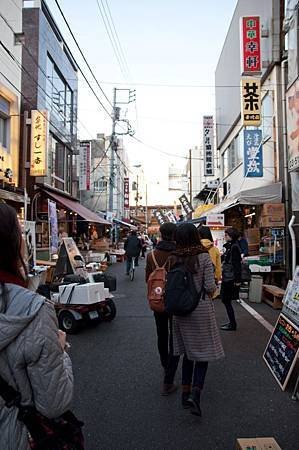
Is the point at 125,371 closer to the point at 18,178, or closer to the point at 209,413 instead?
the point at 209,413

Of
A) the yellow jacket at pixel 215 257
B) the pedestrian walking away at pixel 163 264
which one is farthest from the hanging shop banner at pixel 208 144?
the pedestrian walking away at pixel 163 264

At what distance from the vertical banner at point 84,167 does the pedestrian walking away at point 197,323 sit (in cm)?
1850

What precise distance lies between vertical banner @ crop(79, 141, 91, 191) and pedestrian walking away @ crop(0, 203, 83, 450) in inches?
801

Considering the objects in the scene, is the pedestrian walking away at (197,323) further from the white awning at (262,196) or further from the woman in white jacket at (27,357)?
the white awning at (262,196)

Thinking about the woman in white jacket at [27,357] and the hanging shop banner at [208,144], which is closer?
the woman in white jacket at [27,357]

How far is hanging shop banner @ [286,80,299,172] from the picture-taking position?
29.5ft

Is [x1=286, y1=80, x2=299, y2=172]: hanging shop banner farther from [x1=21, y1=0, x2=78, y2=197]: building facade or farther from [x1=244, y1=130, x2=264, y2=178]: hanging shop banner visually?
[x1=21, y1=0, x2=78, y2=197]: building facade

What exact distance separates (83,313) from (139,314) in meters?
1.80

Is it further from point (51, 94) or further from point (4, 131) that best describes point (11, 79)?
point (51, 94)

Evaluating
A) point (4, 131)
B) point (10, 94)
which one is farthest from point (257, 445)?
point (10, 94)

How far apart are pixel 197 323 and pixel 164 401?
0.97 metres

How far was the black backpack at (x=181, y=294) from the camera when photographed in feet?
11.2

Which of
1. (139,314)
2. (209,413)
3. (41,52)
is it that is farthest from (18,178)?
(209,413)

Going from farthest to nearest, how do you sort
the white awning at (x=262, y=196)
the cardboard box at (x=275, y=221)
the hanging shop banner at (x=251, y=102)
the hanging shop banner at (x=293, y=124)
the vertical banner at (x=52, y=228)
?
the hanging shop banner at (x=251, y=102)
the vertical banner at (x=52, y=228)
the white awning at (x=262, y=196)
the cardboard box at (x=275, y=221)
the hanging shop banner at (x=293, y=124)
